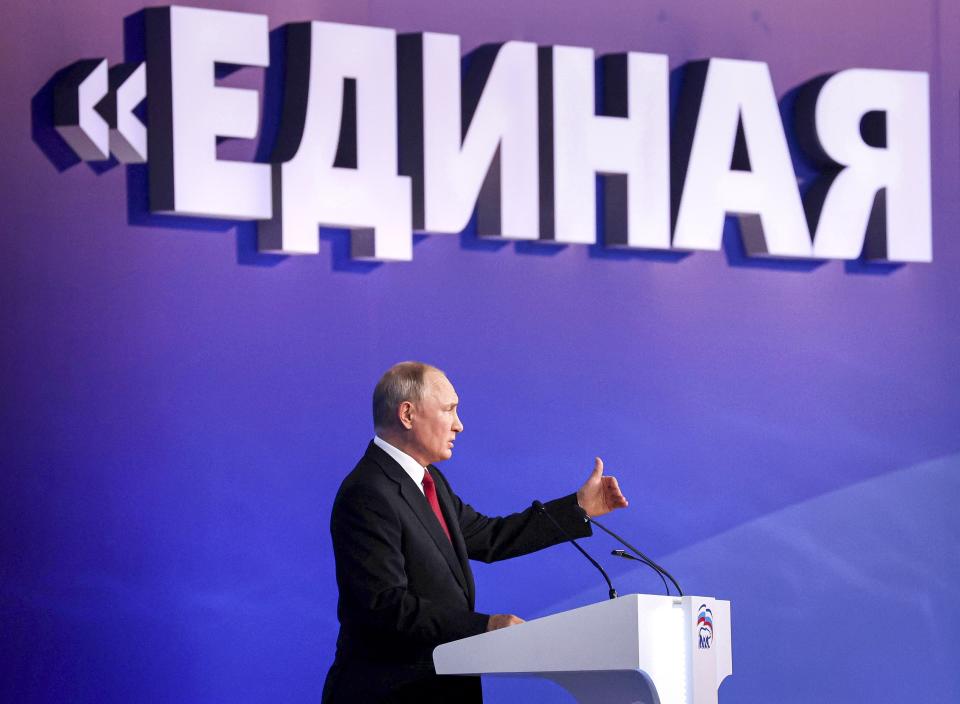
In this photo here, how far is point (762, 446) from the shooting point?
5832 mm

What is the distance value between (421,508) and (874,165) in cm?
287

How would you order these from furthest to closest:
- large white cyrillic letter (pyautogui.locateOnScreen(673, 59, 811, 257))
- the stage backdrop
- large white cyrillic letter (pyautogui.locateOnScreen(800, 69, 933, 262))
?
large white cyrillic letter (pyautogui.locateOnScreen(800, 69, 933, 262)) < large white cyrillic letter (pyautogui.locateOnScreen(673, 59, 811, 257)) < the stage backdrop

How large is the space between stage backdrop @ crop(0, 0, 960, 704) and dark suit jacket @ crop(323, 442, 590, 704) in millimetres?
1331

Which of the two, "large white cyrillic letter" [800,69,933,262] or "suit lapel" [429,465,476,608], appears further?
"large white cyrillic letter" [800,69,933,262]

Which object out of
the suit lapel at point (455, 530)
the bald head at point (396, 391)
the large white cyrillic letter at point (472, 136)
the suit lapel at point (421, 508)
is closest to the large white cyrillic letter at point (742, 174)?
the large white cyrillic letter at point (472, 136)

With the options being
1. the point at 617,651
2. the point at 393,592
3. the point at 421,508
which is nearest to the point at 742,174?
the point at 421,508

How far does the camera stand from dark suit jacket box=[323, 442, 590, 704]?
3.64m

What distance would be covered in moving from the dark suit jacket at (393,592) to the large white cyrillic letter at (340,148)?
4.76 ft

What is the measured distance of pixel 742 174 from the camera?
5.80 meters

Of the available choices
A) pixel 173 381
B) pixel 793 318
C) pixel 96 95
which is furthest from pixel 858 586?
pixel 96 95

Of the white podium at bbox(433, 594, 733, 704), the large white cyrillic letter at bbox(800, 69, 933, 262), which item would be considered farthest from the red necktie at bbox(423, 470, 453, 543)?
the large white cyrillic letter at bbox(800, 69, 933, 262)

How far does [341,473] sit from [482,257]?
36.4 inches

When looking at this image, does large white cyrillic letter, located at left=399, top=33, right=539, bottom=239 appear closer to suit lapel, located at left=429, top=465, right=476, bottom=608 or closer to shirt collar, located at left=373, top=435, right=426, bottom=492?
suit lapel, located at left=429, top=465, right=476, bottom=608

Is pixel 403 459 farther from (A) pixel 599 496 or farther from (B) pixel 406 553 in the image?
(A) pixel 599 496
